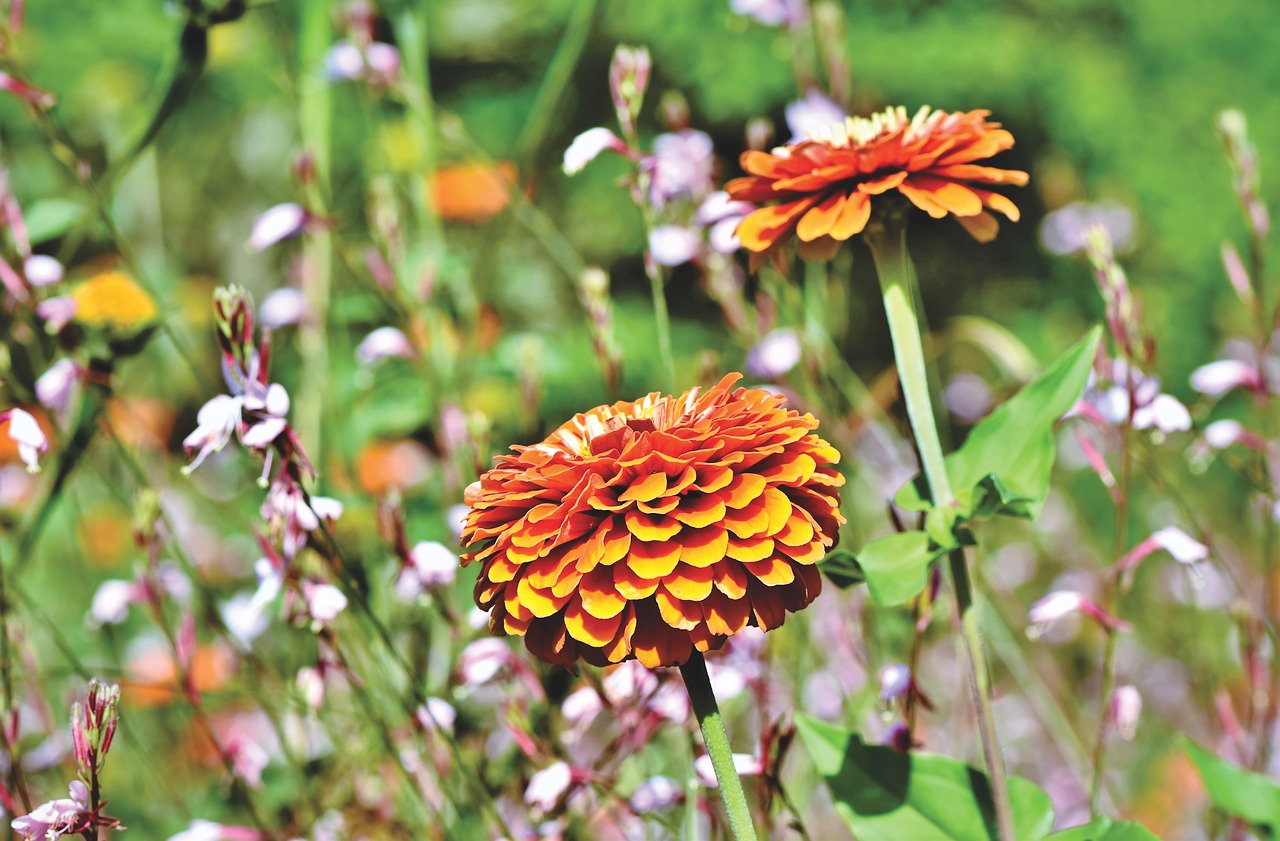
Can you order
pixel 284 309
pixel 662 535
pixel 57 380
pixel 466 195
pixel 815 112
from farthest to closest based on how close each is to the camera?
pixel 466 195 < pixel 284 309 < pixel 815 112 < pixel 57 380 < pixel 662 535

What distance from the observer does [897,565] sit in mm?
728

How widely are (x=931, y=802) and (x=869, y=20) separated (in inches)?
141

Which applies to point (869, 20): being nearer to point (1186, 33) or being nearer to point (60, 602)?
point (1186, 33)

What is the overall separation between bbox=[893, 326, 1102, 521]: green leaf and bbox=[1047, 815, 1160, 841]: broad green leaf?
0.20 m

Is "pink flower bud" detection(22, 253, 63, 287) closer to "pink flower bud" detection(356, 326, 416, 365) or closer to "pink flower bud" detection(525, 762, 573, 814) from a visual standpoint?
"pink flower bud" detection(356, 326, 416, 365)

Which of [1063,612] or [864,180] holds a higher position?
[864,180]

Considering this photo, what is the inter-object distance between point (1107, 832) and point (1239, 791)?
0.27 metres

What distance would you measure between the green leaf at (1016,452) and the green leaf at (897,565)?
3 centimetres

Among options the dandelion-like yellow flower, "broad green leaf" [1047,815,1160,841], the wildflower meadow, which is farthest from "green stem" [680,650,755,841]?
the dandelion-like yellow flower

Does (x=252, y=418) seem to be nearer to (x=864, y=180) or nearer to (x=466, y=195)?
(x=864, y=180)

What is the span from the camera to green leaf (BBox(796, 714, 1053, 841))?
76cm

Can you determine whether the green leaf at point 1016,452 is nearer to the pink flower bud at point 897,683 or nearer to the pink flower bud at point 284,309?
the pink flower bud at point 897,683

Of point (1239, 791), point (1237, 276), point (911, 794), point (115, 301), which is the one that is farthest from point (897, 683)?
point (115, 301)

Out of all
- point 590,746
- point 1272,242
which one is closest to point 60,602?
point 590,746
